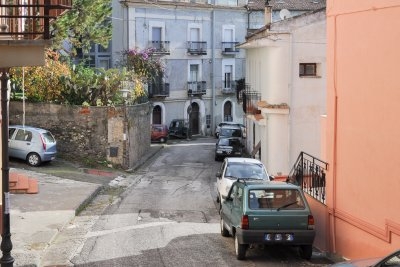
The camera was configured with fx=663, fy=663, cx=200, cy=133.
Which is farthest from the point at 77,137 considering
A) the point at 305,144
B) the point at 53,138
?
the point at 305,144

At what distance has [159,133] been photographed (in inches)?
1913

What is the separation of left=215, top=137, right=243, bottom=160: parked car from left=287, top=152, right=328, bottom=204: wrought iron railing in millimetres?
20310

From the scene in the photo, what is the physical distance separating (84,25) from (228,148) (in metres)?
10.9

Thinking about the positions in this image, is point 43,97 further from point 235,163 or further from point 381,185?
point 381,185

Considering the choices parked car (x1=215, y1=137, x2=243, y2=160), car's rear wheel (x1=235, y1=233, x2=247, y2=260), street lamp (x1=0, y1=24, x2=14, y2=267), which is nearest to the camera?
street lamp (x1=0, y1=24, x2=14, y2=267)

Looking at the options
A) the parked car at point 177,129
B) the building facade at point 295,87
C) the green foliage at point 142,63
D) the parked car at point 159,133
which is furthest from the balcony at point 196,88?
the building facade at point 295,87

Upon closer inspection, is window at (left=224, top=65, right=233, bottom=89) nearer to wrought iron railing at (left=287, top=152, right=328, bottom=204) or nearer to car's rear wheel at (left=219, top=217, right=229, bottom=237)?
wrought iron railing at (left=287, top=152, right=328, bottom=204)

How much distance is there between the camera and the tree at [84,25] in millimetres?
31750

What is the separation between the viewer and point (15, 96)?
32344mm

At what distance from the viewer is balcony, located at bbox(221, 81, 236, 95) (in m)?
56.9

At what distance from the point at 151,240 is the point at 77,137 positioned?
16.0m

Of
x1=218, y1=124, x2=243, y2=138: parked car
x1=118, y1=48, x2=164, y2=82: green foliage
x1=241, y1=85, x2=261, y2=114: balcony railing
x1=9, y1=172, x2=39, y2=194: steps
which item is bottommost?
x1=9, y1=172, x2=39, y2=194: steps

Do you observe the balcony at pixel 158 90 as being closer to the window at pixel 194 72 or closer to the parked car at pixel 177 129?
the parked car at pixel 177 129

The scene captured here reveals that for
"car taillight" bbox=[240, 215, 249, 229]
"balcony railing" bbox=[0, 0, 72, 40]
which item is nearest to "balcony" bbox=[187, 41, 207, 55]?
"car taillight" bbox=[240, 215, 249, 229]
